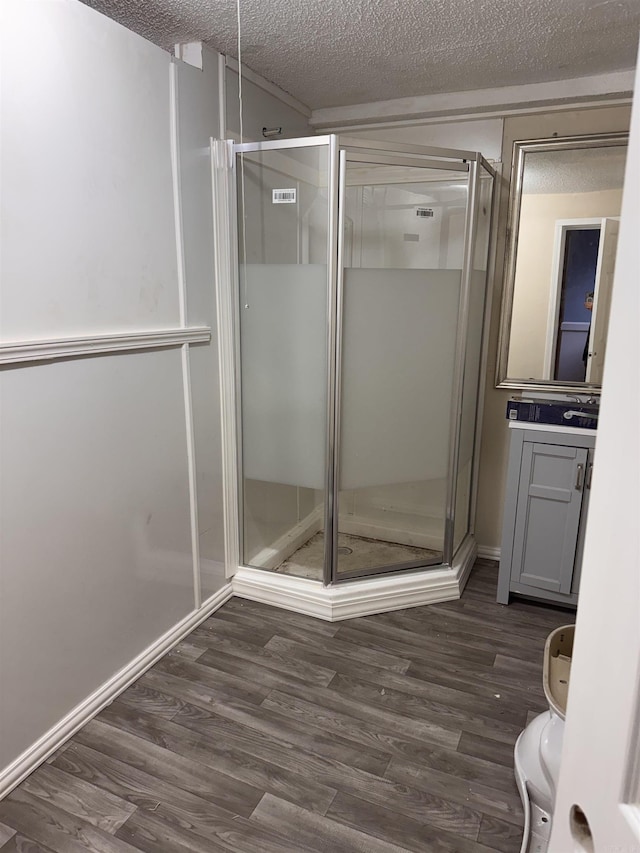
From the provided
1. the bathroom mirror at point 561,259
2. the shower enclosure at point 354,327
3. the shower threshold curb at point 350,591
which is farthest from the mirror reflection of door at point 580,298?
the shower threshold curb at point 350,591

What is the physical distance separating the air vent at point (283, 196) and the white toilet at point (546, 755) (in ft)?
6.01

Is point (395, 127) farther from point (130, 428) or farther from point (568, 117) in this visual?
point (130, 428)

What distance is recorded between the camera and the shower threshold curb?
98.7 inches

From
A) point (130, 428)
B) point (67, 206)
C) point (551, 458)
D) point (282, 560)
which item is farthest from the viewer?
point (282, 560)

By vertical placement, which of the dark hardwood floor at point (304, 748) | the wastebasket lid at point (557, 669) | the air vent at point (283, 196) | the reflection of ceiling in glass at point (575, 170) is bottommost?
the dark hardwood floor at point (304, 748)

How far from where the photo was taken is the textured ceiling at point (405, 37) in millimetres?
1853

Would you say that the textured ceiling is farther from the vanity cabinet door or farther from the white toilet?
the white toilet

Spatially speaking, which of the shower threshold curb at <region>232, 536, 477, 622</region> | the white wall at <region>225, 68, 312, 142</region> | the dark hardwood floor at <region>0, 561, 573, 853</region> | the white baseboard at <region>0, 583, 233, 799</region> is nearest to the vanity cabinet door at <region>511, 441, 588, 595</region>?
the dark hardwood floor at <region>0, 561, 573, 853</region>

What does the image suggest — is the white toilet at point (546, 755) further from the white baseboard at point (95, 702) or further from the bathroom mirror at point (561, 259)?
the bathroom mirror at point (561, 259)

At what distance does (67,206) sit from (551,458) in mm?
2050

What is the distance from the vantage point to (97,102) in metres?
1.71

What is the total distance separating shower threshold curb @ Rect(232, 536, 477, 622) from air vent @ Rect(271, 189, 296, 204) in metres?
1.64

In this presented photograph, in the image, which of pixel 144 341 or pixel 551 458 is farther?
pixel 551 458

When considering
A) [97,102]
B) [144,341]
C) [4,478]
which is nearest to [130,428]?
[144,341]
